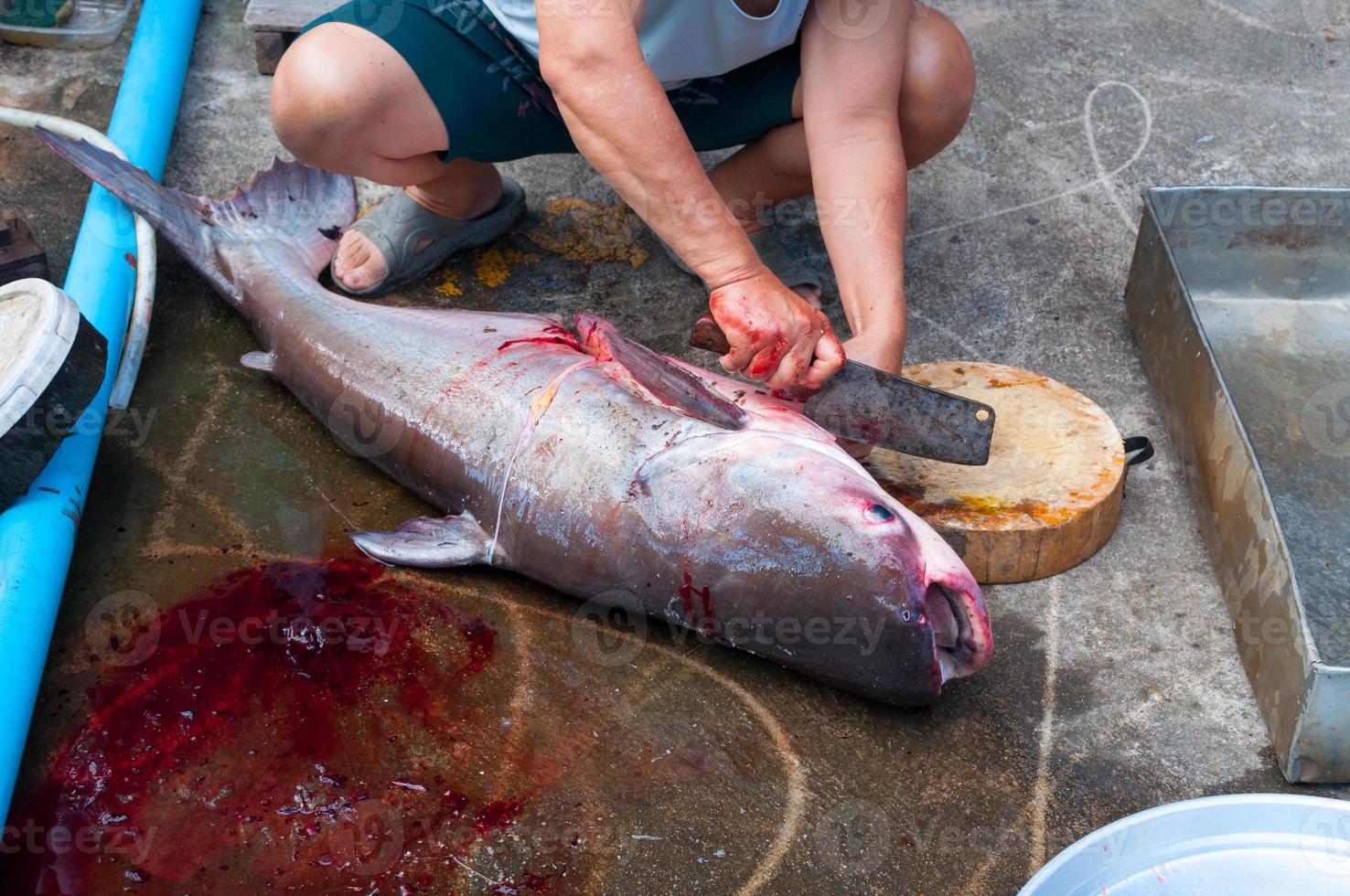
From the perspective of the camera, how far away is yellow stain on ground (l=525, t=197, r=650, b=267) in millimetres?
3867

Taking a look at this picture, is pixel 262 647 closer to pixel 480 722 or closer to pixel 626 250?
pixel 480 722

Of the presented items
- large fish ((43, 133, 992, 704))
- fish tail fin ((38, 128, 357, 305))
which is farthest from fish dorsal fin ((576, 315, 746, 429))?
fish tail fin ((38, 128, 357, 305))

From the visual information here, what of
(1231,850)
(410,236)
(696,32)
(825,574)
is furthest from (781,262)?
(1231,850)

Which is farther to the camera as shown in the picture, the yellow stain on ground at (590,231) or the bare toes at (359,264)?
the yellow stain on ground at (590,231)

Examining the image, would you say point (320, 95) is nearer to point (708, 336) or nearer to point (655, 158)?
point (655, 158)

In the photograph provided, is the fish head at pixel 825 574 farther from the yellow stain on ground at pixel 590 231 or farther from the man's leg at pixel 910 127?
the yellow stain on ground at pixel 590 231

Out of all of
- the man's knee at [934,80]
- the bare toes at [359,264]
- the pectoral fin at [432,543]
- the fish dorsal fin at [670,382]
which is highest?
the man's knee at [934,80]

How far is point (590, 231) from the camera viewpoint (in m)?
3.97

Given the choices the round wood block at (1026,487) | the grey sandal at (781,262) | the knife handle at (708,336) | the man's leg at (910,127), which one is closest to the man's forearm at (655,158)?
the knife handle at (708,336)

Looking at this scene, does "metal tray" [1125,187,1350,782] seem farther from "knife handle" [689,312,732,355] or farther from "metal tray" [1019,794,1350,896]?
"knife handle" [689,312,732,355]

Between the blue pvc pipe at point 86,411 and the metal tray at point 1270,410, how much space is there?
2.47m

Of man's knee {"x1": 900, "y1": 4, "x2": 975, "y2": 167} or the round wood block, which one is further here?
man's knee {"x1": 900, "y1": 4, "x2": 975, "y2": 167}

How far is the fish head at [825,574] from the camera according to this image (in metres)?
2.22

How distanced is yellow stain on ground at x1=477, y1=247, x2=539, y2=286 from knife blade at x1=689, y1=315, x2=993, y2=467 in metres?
1.37
